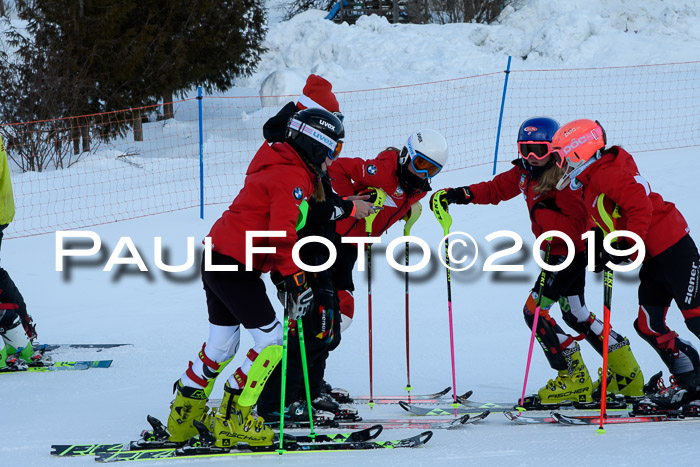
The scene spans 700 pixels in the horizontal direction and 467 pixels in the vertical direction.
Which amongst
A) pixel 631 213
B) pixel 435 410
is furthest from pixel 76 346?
pixel 631 213

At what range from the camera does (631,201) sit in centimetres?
409

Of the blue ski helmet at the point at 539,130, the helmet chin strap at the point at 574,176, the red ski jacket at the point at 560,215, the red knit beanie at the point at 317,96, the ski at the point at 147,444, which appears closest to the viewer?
the ski at the point at 147,444

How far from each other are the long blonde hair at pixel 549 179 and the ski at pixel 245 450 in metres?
1.69

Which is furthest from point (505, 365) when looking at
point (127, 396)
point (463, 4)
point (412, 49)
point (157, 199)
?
point (463, 4)

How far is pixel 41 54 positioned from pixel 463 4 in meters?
13.2

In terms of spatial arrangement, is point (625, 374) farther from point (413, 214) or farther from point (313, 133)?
point (313, 133)

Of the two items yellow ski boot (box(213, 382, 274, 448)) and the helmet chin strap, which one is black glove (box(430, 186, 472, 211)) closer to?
the helmet chin strap

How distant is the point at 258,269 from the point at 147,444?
1.18m

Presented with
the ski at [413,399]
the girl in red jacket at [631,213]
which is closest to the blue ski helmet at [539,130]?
the girl in red jacket at [631,213]

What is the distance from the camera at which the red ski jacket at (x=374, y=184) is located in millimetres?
4992

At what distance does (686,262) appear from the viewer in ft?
14.3

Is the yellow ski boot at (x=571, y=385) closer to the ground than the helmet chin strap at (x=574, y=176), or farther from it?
closer to the ground

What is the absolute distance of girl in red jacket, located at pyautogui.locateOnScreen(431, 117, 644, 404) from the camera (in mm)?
4652

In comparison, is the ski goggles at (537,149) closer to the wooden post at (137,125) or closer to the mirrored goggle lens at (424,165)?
the mirrored goggle lens at (424,165)
